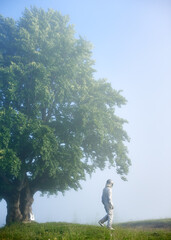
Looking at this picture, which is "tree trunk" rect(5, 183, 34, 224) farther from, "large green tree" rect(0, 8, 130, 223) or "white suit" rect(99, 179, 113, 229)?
"white suit" rect(99, 179, 113, 229)

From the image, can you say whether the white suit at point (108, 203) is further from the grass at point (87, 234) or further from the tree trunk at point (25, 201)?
the tree trunk at point (25, 201)

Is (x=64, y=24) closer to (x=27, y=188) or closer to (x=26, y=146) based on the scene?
(x=26, y=146)

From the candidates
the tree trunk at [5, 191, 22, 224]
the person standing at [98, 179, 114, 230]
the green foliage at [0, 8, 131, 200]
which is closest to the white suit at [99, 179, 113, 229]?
the person standing at [98, 179, 114, 230]

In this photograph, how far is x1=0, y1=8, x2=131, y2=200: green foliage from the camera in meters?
16.6

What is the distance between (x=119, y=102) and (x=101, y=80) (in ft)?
11.4

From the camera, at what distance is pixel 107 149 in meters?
22.2

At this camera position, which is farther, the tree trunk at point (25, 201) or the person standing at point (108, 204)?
the tree trunk at point (25, 201)

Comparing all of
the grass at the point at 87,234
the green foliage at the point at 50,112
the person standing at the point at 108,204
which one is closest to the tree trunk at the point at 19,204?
the green foliage at the point at 50,112

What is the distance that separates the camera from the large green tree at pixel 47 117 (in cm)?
1666

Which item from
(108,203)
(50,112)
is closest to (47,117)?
(50,112)

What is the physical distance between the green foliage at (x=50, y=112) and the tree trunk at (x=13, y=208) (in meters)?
1.39

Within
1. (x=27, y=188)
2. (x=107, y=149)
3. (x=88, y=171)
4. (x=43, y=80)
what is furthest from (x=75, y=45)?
(x=27, y=188)

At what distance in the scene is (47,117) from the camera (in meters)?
21.8

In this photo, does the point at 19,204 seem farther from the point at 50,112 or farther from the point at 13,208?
the point at 50,112
